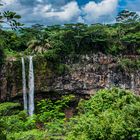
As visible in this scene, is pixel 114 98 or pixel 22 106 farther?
pixel 22 106

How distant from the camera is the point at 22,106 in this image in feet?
82.3

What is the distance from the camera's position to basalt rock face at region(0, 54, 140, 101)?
24828mm

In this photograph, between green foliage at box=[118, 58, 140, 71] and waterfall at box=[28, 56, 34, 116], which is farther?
green foliage at box=[118, 58, 140, 71]

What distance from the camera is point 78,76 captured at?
84.2ft

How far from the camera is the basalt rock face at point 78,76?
24.8 metres

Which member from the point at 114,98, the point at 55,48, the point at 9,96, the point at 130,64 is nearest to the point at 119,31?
the point at 130,64

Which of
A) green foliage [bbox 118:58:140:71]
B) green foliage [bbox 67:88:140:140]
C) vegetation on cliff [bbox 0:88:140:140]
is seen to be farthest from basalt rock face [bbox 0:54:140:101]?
green foliage [bbox 67:88:140:140]

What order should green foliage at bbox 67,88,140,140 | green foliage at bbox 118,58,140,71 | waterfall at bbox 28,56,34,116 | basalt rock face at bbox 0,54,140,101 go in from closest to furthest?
green foliage at bbox 67,88,140,140, basalt rock face at bbox 0,54,140,101, waterfall at bbox 28,56,34,116, green foliage at bbox 118,58,140,71

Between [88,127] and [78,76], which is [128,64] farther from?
[88,127]

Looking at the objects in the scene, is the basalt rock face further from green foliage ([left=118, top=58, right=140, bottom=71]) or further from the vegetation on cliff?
the vegetation on cliff

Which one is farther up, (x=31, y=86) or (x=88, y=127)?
(x=31, y=86)

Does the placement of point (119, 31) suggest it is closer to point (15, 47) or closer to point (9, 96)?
point (15, 47)

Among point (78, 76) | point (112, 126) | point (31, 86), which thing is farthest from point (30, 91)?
point (112, 126)

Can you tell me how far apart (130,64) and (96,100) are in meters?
9.33
